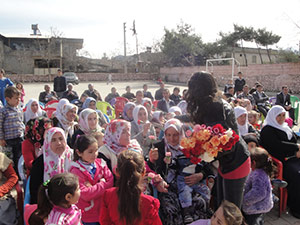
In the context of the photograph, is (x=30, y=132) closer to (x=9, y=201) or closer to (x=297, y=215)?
(x=9, y=201)

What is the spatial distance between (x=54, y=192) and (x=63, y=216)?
8.0 inches

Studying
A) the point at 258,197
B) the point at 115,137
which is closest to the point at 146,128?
the point at 115,137

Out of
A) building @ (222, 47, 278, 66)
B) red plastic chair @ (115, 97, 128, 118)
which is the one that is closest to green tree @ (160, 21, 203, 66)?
building @ (222, 47, 278, 66)

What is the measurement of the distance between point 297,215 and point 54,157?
329 centimetres

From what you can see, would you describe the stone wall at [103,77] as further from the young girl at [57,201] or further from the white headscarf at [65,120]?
the young girl at [57,201]

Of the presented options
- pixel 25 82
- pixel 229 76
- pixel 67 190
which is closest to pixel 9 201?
pixel 67 190

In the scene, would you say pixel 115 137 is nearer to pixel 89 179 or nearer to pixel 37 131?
pixel 89 179

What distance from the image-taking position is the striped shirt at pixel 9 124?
4207 millimetres

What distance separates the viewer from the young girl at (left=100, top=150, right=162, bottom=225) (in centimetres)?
194

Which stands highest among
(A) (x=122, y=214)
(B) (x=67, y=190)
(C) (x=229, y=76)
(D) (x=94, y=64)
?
(D) (x=94, y=64)

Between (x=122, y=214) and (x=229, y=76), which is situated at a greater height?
(x=229, y=76)

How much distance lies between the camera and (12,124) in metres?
4.27

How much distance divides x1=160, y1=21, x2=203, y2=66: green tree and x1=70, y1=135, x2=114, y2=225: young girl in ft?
116

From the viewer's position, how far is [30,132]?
11.1ft
